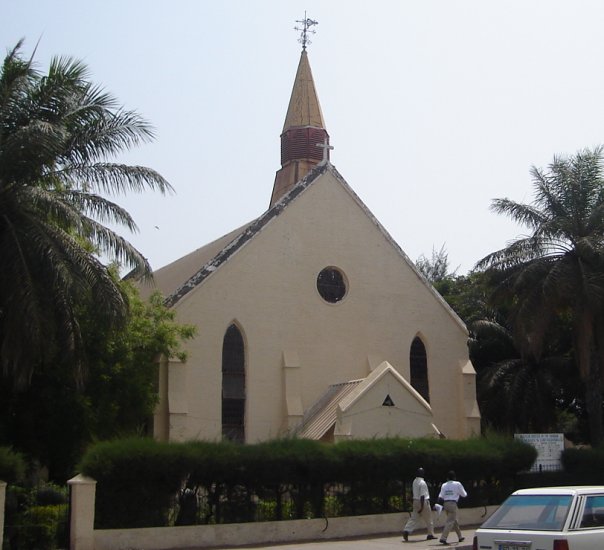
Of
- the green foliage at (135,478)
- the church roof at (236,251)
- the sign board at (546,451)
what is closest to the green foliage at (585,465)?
the sign board at (546,451)

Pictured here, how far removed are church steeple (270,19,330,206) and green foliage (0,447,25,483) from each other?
26.6 m

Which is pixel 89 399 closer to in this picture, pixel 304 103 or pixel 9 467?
pixel 9 467

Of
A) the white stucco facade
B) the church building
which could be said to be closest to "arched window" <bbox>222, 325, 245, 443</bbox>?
the church building

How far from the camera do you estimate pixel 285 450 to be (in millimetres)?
19422

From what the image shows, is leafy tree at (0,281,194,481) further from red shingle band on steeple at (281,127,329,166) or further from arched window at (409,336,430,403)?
red shingle band on steeple at (281,127,329,166)

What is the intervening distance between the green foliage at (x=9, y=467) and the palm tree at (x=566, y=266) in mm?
16438

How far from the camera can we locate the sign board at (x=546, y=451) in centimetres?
2336

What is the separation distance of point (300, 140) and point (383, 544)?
89.7ft

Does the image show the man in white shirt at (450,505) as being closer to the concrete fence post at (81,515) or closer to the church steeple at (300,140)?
the concrete fence post at (81,515)

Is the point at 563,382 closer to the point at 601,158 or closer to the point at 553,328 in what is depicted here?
the point at 553,328

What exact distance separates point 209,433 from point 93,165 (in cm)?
976

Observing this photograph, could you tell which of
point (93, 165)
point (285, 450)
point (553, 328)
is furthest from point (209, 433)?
point (553, 328)

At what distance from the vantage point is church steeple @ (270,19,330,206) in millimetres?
42531

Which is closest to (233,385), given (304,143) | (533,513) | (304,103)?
(533,513)
